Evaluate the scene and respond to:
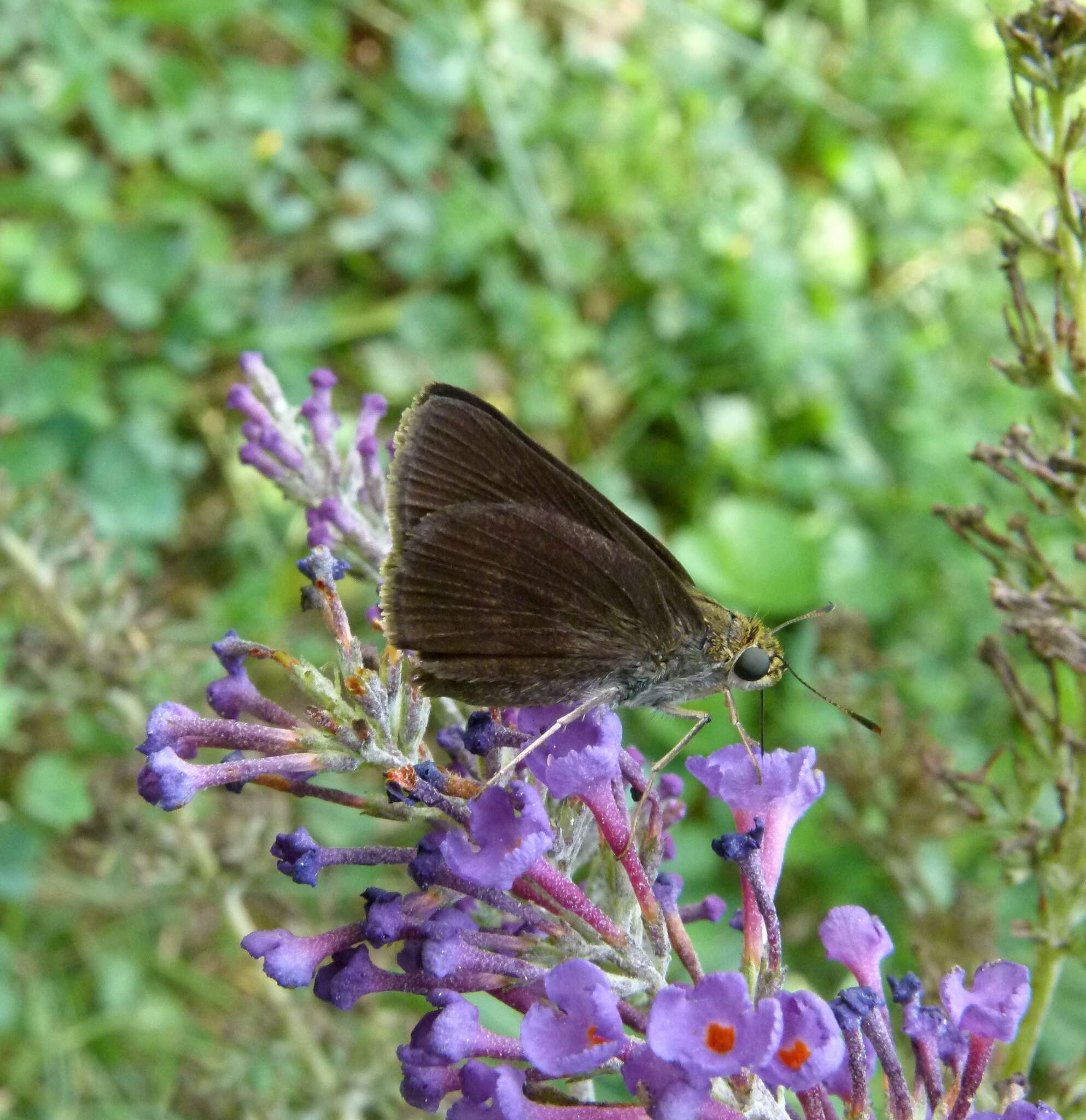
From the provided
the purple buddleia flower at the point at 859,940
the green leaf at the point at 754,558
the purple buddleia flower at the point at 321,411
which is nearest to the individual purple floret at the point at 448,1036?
the purple buddleia flower at the point at 859,940

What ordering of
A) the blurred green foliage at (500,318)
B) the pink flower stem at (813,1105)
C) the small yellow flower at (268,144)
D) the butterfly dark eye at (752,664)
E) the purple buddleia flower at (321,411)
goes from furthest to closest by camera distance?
the small yellow flower at (268,144)
the blurred green foliage at (500,318)
the purple buddleia flower at (321,411)
the butterfly dark eye at (752,664)
the pink flower stem at (813,1105)

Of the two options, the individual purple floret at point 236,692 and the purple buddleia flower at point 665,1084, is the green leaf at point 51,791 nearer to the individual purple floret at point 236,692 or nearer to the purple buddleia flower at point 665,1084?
the individual purple floret at point 236,692

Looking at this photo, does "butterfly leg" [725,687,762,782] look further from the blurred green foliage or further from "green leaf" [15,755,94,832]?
"green leaf" [15,755,94,832]

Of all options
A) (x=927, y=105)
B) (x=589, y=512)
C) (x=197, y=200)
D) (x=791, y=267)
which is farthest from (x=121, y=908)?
(x=927, y=105)

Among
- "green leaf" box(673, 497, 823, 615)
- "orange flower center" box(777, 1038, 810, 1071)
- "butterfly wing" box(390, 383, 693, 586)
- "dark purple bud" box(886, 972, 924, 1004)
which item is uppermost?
"butterfly wing" box(390, 383, 693, 586)

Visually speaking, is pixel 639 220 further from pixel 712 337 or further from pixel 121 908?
pixel 121 908

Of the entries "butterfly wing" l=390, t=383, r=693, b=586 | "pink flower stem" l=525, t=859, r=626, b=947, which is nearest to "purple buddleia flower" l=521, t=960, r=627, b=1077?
"pink flower stem" l=525, t=859, r=626, b=947

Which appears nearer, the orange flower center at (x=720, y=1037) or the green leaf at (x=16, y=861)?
the orange flower center at (x=720, y=1037)
